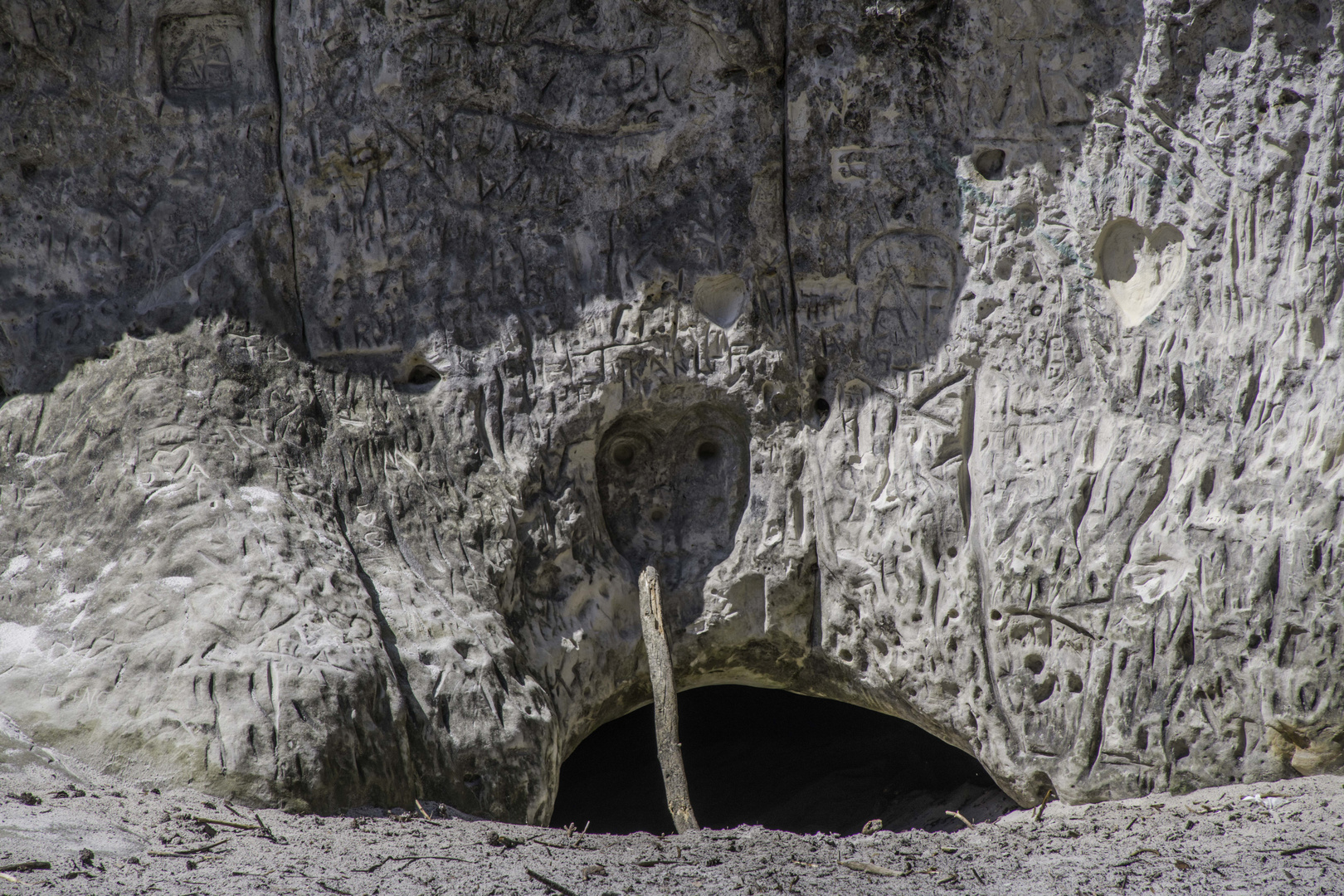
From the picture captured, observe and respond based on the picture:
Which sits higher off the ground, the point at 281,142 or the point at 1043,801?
the point at 281,142

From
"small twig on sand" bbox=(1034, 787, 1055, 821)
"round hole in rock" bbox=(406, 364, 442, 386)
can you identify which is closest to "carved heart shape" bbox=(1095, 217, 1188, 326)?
"small twig on sand" bbox=(1034, 787, 1055, 821)

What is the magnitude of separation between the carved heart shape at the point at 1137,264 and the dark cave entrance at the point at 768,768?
208cm

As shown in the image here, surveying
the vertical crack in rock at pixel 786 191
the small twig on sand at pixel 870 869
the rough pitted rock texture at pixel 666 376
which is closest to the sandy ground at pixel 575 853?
the small twig on sand at pixel 870 869

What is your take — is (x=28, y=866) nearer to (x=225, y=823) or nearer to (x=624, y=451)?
(x=225, y=823)

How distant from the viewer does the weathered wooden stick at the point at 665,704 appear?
2832 millimetres

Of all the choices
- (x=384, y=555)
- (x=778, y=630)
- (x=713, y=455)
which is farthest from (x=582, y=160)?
(x=778, y=630)

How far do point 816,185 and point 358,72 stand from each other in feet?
4.58

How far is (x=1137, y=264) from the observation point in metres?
3.06

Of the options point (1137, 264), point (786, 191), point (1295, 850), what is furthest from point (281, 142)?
point (1295, 850)

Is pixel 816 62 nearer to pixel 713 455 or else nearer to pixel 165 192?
pixel 713 455

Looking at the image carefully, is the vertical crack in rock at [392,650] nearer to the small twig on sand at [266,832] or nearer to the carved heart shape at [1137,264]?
the small twig on sand at [266,832]

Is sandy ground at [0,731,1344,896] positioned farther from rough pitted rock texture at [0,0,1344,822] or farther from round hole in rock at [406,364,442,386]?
round hole in rock at [406,364,442,386]

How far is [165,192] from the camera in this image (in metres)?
3.19

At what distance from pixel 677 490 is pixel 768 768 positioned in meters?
1.84
